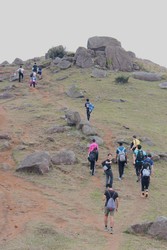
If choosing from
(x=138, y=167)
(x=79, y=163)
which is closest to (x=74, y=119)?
(x=79, y=163)

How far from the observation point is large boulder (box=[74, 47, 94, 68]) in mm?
59656

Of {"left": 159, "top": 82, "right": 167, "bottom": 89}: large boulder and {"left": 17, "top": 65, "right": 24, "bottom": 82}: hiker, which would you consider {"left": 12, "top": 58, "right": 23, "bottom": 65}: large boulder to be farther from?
{"left": 159, "top": 82, "right": 167, "bottom": 89}: large boulder

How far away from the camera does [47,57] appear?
6812 cm

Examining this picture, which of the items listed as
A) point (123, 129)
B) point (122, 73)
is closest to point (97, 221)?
point (123, 129)

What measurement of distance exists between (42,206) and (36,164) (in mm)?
4536

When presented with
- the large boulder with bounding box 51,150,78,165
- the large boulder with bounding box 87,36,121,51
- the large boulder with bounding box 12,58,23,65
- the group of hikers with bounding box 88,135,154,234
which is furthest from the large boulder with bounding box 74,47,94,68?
the large boulder with bounding box 51,150,78,165

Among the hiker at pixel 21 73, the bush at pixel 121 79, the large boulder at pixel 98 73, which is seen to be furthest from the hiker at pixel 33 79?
the bush at pixel 121 79

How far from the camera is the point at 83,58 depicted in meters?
59.9

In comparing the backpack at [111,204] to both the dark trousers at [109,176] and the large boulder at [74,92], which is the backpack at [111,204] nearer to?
the dark trousers at [109,176]

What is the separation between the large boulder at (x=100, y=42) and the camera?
61.7 metres

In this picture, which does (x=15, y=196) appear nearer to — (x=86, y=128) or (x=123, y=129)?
(x=86, y=128)

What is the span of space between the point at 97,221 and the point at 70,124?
1571 centimetres

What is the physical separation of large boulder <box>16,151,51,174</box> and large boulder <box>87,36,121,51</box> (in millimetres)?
37131

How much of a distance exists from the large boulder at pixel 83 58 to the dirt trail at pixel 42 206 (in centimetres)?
3348
